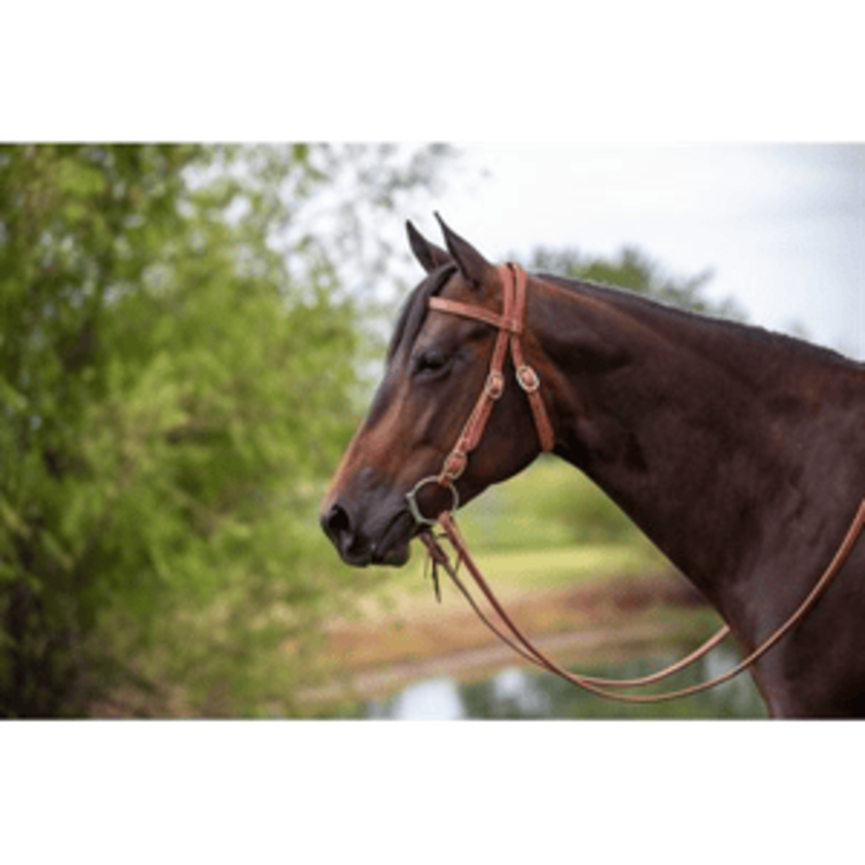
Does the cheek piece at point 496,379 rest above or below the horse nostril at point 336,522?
above

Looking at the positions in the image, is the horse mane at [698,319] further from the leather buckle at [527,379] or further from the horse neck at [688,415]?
the leather buckle at [527,379]

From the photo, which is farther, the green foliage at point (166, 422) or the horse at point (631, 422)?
the green foliage at point (166, 422)

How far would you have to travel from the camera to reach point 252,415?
18.2 feet

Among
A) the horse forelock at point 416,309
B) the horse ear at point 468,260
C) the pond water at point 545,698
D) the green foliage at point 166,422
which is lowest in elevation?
the pond water at point 545,698

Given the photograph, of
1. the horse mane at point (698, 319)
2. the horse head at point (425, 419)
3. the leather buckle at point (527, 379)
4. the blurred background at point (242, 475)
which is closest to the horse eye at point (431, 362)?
the horse head at point (425, 419)

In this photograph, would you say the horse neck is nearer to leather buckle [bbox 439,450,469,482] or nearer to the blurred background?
leather buckle [bbox 439,450,469,482]

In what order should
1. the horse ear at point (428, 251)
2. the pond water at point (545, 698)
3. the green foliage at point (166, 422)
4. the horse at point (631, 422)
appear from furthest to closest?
the pond water at point (545, 698) < the green foliage at point (166, 422) < the horse ear at point (428, 251) < the horse at point (631, 422)

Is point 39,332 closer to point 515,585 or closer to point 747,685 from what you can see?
point 515,585

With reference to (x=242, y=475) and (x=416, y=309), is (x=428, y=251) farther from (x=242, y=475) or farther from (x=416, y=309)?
(x=242, y=475)

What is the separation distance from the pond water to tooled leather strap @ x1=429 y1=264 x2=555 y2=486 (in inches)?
176

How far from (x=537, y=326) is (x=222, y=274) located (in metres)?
4.07

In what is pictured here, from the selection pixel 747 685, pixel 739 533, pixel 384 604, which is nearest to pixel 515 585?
pixel 384 604

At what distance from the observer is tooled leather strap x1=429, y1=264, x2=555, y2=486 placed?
5.90ft

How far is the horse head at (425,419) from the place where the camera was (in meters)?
1.81
